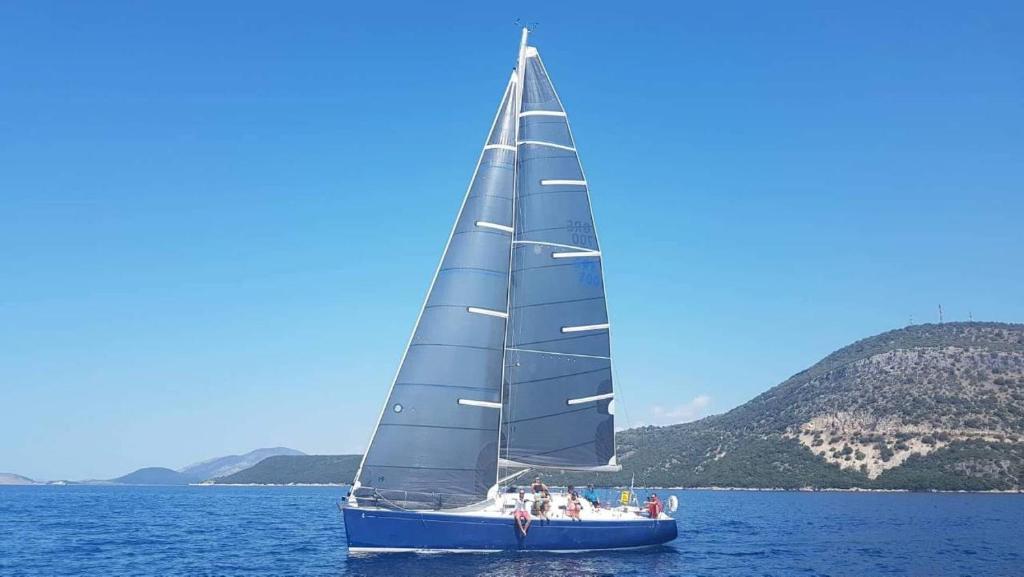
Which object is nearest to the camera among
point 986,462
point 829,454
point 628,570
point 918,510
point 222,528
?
point 628,570

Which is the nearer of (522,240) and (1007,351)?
(522,240)

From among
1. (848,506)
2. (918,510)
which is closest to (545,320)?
(918,510)

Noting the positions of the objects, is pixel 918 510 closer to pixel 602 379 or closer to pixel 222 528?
pixel 602 379

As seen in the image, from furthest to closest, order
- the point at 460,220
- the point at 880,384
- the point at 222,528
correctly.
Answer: the point at 880,384, the point at 222,528, the point at 460,220

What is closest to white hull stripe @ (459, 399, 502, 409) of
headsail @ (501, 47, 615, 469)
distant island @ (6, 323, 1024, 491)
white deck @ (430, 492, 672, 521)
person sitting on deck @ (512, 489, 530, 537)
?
headsail @ (501, 47, 615, 469)

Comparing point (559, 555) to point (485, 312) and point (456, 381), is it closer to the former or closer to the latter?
point (456, 381)

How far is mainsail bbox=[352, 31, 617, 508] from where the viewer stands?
32.2 m

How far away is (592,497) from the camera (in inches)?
1438

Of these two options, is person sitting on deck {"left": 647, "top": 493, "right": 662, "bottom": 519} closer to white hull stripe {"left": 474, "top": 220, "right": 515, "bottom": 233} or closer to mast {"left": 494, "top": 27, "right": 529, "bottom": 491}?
mast {"left": 494, "top": 27, "right": 529, "bottom": 491}

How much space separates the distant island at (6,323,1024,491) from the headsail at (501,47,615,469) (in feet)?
174

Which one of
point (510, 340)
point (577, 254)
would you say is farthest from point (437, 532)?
point (577, 254)

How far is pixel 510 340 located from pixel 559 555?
365 inches

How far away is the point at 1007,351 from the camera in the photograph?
12031 cm

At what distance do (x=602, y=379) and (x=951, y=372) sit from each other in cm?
10345
